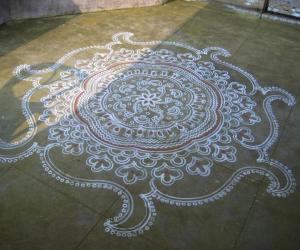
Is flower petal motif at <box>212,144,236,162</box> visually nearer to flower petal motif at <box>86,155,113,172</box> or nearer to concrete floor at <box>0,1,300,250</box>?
concrete floor at <box>0,1,300,250</box>

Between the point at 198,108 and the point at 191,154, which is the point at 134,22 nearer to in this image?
the point at 198,108

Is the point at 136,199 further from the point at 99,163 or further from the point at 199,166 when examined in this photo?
the point at 199,166

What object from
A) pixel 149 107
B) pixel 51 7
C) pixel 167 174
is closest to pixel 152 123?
pixel 149 107

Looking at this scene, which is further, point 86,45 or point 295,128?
point 86,45

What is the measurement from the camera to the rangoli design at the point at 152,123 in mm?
3121

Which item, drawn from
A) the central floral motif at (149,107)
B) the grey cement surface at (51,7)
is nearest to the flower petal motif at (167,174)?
the central floral motif at (149,107)

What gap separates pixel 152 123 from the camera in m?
3.73

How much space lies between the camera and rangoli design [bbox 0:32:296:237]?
312cm

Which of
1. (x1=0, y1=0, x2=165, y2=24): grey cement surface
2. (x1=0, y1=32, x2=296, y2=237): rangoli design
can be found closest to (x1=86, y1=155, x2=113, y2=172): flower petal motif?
(x1=0, y1=32, x2=296, y2=237): rangoli design

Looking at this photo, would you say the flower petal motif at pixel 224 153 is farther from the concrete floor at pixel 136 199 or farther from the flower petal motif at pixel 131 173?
the flower petal motif at pixel 131 173

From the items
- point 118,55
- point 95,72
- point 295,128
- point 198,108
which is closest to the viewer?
point 295,128

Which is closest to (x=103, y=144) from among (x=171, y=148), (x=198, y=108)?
(x=171, y=148)

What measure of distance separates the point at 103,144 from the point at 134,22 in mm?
2577

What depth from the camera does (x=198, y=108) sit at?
156 inches
